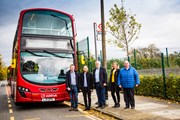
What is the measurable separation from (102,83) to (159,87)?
339 centimetres

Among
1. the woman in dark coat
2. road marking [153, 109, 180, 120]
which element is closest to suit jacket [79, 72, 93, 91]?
the woman in dark coat

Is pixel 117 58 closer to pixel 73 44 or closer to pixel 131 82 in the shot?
pixel 73 44

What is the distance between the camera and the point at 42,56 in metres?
11.4

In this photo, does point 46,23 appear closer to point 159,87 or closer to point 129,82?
point 129,82

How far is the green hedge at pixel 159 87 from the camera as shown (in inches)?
431

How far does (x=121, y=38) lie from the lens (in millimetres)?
26656

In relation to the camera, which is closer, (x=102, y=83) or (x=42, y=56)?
(x=102, y=83)

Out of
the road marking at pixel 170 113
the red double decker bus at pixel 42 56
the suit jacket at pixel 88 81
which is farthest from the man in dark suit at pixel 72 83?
the road marking at pixel 170 113

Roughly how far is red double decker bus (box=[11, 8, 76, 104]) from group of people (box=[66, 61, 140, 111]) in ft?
2.76

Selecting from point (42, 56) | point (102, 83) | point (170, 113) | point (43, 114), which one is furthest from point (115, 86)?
point (42, 56)

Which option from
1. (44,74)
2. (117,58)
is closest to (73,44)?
(44,74)

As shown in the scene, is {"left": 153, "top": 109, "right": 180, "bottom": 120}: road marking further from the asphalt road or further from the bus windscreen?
the bus windscreen

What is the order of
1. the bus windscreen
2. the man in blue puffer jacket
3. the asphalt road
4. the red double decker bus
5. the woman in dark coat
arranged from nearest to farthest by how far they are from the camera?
the asphalt road < the man in blue puffer jacket < the woman in dark coat < the red double decker bus < the bus windscreen

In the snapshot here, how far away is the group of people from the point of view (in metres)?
9.62
